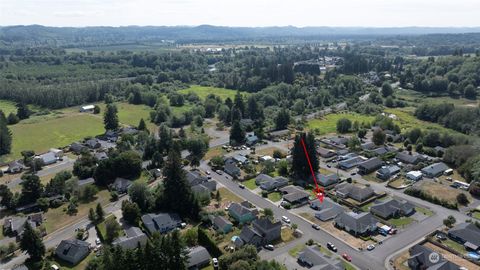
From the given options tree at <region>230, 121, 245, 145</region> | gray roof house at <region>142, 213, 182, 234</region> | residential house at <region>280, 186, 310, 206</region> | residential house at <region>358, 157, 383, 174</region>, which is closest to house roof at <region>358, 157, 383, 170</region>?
residential house at <region>358, 157, 383, 174</region>

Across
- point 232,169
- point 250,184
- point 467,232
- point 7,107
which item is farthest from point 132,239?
point 7,107

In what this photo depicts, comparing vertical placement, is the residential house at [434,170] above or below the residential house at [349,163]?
above

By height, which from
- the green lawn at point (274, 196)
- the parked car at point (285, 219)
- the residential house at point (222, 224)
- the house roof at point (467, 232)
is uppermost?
the house roof at point (467, 232)

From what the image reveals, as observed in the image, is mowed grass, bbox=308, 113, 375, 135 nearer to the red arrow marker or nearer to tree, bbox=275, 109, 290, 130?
tree, bbox=275, 109, 290, 130

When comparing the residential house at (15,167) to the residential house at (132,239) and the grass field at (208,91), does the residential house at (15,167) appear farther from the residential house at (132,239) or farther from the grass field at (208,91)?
the grass field at (208,91)

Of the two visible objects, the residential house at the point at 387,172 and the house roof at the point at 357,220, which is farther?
the residential house at the point at 387,172

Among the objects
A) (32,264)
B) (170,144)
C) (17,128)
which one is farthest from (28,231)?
(17,128)

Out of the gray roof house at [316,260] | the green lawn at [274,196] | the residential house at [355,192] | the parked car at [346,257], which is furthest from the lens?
the green lawn at [274,196]

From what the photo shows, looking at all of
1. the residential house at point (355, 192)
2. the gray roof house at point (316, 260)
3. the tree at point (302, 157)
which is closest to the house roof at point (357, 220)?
the residential house at point (355, 192)
